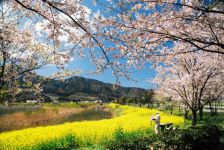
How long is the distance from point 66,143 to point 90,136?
2241 millimetres

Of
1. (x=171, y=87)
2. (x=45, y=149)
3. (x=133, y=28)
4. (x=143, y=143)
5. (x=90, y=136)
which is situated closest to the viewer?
(x=133, y=28)

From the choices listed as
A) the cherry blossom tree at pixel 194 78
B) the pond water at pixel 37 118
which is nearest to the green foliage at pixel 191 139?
the cherry blossom tree at pixel 194 78

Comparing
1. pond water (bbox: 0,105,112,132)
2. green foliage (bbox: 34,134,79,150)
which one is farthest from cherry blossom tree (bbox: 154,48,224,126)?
pond water (bbox: 0,105,112,132)

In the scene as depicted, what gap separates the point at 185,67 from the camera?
2320 cm

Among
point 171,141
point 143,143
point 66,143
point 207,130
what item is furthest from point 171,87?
point 143,143

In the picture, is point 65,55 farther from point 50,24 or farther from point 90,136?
point 90,136

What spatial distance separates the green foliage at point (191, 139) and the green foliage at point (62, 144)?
5.52m

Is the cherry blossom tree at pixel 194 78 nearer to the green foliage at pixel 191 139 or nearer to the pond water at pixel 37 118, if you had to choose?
the green foliage at pixel 191 139

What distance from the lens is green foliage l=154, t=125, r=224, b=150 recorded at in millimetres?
12289

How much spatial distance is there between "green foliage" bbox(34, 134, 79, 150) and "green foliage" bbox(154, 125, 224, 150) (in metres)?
5.52

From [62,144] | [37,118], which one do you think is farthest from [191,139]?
[37,118]

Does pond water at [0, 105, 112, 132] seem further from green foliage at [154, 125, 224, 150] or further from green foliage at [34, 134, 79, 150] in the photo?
green foliage at [154, 125, 224, 150]

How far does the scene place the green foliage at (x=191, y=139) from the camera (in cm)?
1229

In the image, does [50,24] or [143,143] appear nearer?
[50,24]
